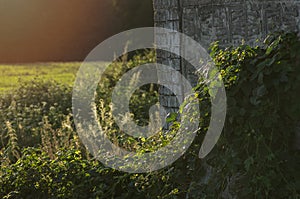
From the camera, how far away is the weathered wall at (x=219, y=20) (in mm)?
4832

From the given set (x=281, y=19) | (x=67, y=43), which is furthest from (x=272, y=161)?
(x=67, y=43)

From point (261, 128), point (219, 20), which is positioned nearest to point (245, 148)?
point (261, 128)

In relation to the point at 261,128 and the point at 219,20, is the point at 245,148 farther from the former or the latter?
the point at 219,20

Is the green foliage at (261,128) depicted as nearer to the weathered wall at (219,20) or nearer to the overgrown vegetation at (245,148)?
the overgrown vegetation at (245,148)

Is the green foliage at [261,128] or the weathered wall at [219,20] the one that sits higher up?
the weathered wall at [219,20]

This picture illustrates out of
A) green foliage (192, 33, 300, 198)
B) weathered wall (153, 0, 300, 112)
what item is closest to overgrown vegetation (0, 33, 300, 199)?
green foliage (192, 33, 300, 198)

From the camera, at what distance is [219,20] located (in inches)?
212

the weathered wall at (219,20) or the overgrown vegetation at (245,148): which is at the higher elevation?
the weathered wall at (219,20)

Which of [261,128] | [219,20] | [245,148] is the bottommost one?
[245,148]

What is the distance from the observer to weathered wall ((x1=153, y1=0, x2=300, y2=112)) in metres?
4.83

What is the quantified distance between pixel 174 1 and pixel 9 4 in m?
20.1

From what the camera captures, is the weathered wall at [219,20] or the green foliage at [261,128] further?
the weathered wall at [219,20]

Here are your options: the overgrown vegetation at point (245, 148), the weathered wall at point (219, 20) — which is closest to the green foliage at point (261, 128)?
the overgrown vegetation at point (245, 148)

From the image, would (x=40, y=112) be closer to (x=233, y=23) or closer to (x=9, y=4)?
(x=233, y=23)
